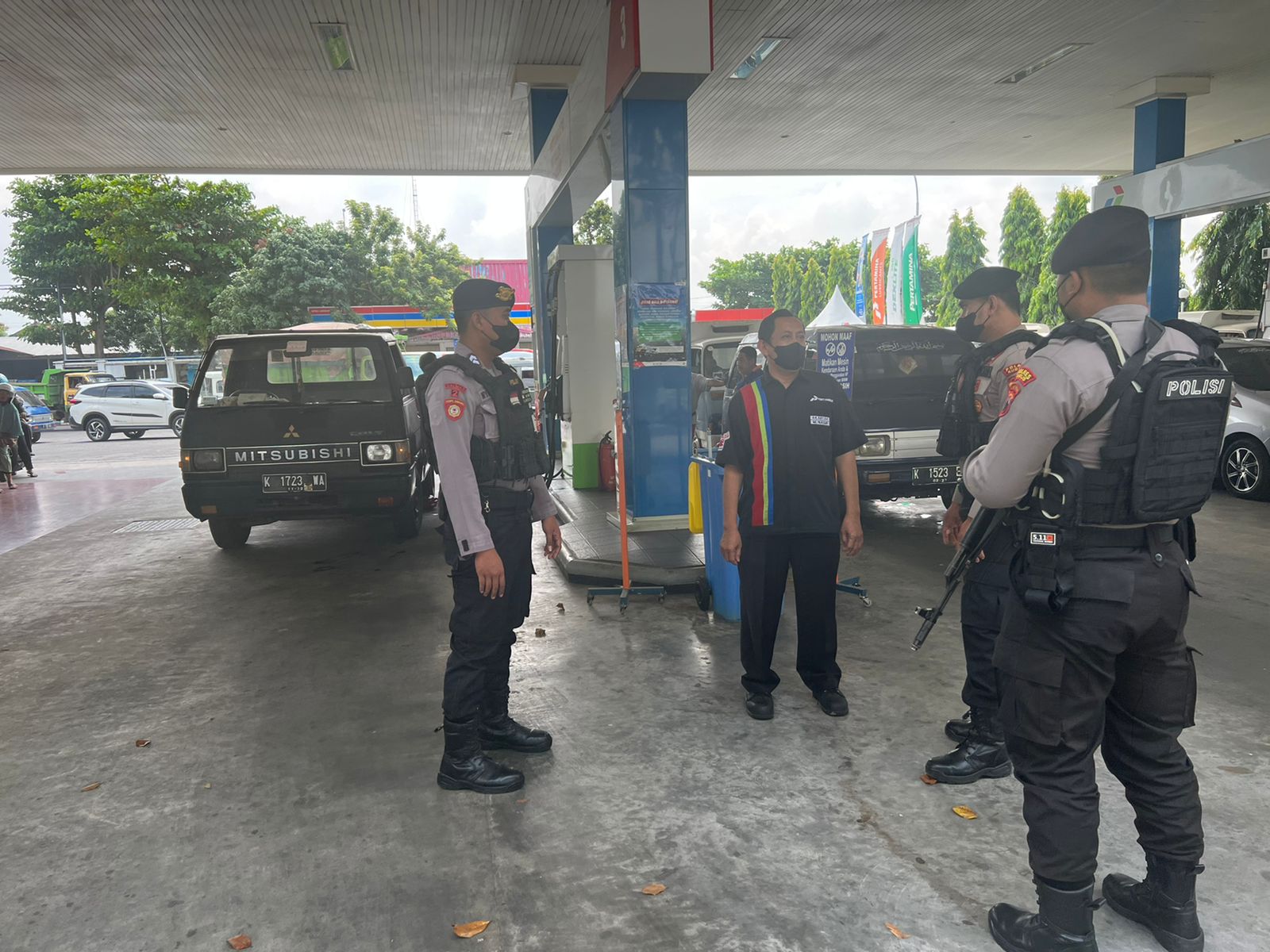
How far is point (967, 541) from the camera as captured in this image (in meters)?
2.84

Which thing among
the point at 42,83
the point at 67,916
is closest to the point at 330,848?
the point at 67,916

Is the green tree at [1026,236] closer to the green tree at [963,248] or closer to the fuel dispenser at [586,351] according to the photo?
the green tree at [963,248]

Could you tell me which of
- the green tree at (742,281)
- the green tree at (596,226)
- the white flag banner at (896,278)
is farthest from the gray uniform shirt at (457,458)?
the green tree at (742,281)

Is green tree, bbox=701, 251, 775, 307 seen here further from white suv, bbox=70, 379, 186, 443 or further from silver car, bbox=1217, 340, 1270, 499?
silver car, bbox=1217, 340, 1270, 499

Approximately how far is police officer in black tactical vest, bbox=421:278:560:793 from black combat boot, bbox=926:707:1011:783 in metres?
1.70

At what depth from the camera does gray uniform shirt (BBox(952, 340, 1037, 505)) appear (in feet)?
11.7

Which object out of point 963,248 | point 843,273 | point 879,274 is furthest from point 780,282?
point 879,274

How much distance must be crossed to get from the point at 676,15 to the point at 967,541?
544 centimetres

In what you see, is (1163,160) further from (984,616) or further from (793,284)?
(793,284)

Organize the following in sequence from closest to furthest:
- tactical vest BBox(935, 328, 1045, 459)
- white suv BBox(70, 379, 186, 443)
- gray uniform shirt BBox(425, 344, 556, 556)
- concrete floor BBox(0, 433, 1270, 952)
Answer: concrete floor BBox(0, 433, 1270, 952)
gray uniform shirt BBox(425, 344, 556, 556)
tactical vest BBox(935, 328, 1045, 459)
white suv BBox(70, 379, 186, 443)

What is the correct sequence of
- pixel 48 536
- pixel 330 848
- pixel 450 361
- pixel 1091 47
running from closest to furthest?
pixel 330 848 → pixel 450 361 → pixel 48 536 → pixel 1091 47

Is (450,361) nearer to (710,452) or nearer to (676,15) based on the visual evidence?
(676,15)

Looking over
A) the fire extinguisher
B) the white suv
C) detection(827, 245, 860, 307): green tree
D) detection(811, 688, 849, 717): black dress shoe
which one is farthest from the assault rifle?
detection(827, 245, 860, 307): green tree

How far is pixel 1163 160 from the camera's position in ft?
44.6
